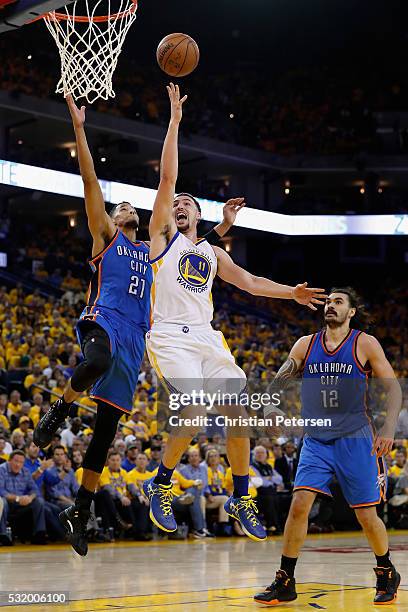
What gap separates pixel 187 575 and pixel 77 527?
10.8 ft

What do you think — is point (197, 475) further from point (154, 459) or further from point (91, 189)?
point (91, 189)

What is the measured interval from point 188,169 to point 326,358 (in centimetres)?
2093

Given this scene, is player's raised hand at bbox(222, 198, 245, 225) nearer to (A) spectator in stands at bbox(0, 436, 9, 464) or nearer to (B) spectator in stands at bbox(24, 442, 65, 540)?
(B) spectator in stands at bbox(24, 442, 65, 540)

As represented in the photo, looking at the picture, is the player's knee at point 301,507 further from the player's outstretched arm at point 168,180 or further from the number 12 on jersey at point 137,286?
the player's outstretched arm at point 168,180

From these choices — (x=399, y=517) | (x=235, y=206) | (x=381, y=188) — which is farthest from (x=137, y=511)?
(x=381, y=188)

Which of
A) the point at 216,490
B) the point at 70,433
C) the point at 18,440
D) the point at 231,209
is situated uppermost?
the point at 231,209

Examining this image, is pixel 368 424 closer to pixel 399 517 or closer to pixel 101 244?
pixel 101 244

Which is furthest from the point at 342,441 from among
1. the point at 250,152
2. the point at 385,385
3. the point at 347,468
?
the point at 250,152

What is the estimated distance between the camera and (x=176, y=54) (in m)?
6.48

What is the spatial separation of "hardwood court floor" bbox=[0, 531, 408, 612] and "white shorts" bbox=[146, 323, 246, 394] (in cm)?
169

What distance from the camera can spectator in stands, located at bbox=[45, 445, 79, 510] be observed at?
Answer: 11.9 metres

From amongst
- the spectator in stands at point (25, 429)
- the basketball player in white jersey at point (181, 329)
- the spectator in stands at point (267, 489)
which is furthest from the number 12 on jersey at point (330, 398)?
the spectator in stands at point (267, 489)

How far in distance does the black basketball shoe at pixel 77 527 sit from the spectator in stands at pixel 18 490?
5618 millimetres

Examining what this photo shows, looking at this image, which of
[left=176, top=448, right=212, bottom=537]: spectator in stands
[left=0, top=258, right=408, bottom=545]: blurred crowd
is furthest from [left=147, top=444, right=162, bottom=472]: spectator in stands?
[left=176, top=448, right=212, bottom=537]: spectator in stands
